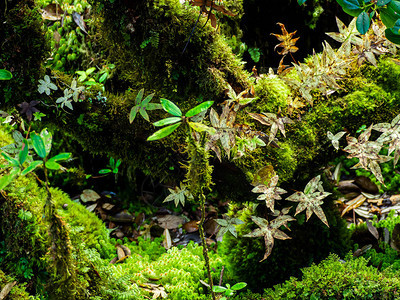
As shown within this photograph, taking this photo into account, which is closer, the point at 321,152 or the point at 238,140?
the point at 238,140

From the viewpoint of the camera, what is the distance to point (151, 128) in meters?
2.24

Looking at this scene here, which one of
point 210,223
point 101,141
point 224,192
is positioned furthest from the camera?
point 210,223

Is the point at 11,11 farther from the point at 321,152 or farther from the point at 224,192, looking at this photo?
the point at 321,152

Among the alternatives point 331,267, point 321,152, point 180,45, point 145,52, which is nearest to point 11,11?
point 145,52

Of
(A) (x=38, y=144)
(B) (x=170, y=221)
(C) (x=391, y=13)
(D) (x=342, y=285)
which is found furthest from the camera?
(B) (x=170, y=221)

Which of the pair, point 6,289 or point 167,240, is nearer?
point 6,289

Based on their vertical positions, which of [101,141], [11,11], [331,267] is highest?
[11,11]

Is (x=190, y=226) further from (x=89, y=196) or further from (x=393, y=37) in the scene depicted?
(x=393, y=37)

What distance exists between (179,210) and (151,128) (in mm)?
1723

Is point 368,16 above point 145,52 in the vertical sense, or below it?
above

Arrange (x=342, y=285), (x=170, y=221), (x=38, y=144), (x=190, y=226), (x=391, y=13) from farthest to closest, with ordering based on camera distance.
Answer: (x=170, y=221)
(x=190, y=226)
(x=342, y=285)
(x=391, y=13)
(x=38, y=144)

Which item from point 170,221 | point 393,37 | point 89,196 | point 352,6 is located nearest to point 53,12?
point 89,196

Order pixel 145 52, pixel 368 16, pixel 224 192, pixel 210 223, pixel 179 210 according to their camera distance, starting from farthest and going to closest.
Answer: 1. pixel 179 210
2. pixel 210 223
3. pixel 224 192
4. pixel 145 52
5. pixel 368 16

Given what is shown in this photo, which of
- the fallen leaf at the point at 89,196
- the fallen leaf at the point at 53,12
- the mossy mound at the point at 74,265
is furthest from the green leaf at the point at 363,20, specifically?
the fallen leaf at the point at 89,196
